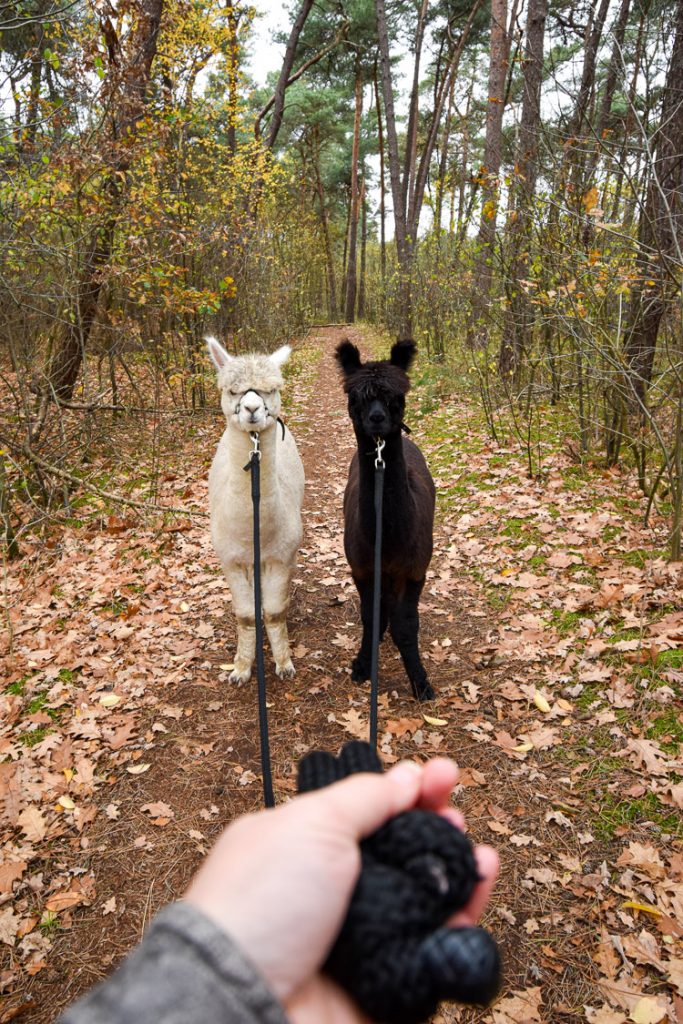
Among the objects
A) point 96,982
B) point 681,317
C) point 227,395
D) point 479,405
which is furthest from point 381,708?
point 479,405

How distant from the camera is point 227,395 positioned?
352 cm

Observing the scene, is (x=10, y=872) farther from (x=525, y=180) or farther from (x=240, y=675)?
(x=525, y=180)

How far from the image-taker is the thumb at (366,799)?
3.37 ft

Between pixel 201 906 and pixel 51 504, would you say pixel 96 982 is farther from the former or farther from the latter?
pixel 51 504

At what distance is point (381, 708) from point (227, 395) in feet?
8.13

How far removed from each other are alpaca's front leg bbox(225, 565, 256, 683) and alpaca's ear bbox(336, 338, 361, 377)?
1.62 m

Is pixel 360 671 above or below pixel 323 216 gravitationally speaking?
below

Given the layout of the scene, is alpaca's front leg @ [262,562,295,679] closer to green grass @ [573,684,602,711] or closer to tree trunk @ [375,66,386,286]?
green grass @ [573,684,602,711]

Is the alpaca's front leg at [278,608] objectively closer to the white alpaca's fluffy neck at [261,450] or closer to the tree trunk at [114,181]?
the white alpaca's fluffy neck at [261,450]

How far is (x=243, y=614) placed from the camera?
4176 millimetres

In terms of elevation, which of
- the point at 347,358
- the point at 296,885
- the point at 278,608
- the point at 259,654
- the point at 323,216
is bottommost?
the point at 278,608

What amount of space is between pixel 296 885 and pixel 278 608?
10.9ft

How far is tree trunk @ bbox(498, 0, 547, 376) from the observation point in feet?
19.4

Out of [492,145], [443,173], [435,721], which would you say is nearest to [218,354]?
[435,721]
